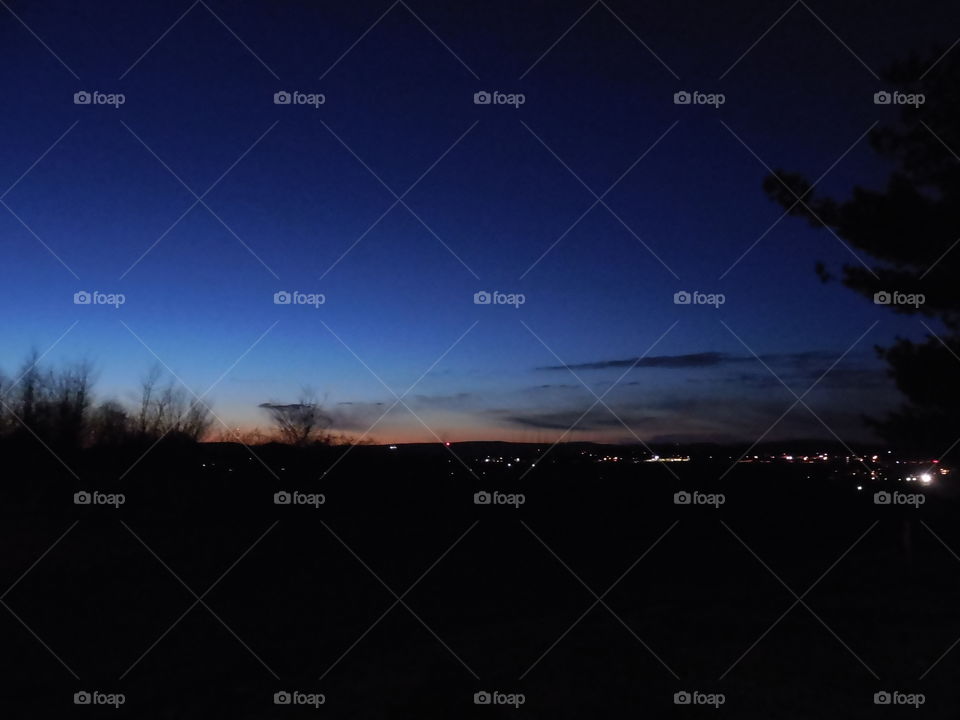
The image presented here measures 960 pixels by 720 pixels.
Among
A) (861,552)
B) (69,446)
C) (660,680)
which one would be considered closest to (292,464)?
(69,446)

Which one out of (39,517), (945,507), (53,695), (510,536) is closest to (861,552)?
(945,507)

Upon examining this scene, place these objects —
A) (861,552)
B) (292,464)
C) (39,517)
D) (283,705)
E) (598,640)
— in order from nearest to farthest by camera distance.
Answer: (283,705)
(598,640)
(861,552)
(39,517)
(292,464)

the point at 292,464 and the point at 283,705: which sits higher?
the point at 292,464

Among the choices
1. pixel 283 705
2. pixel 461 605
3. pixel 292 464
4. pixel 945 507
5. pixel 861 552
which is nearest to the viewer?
pixel 283 705

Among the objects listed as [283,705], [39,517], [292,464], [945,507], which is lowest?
[283,705]

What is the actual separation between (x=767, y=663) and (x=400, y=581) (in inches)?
258

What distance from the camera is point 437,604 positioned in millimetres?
9945

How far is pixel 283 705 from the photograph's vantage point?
19.4ft

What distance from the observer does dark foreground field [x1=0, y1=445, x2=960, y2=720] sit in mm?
6188

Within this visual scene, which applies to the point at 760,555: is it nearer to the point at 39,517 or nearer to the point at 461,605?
the point at 461,605

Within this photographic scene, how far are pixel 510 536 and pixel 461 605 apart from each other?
24.1 feet

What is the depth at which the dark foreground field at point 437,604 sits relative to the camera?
20.3 ft

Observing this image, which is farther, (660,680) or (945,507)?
(945,507)

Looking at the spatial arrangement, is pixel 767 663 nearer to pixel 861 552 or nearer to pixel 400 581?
pixel 400 581
